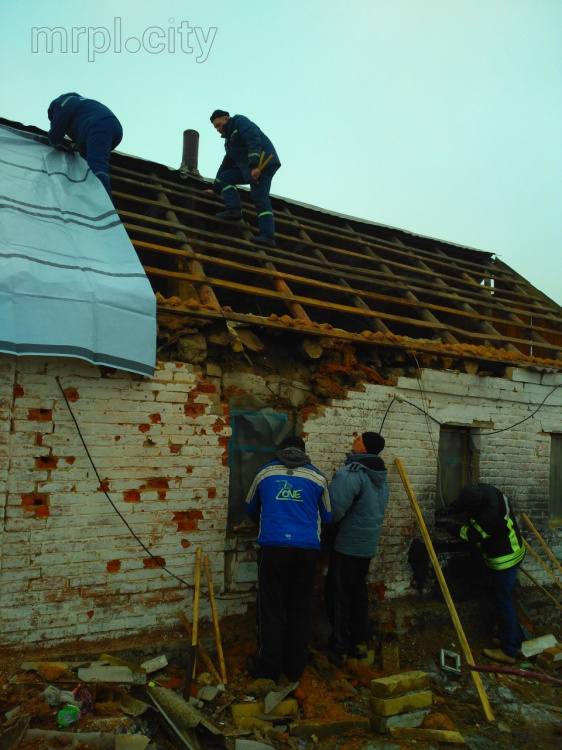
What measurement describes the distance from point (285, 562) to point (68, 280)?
2.70 meters

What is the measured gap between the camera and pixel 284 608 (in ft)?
14.5

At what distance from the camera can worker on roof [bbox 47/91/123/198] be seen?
5930mm

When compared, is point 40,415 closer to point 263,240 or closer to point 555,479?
point 263,240

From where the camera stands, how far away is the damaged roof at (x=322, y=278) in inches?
218

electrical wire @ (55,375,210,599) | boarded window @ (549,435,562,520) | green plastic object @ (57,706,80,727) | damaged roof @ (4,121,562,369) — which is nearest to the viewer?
green plastic object @ (57,706,80,727)

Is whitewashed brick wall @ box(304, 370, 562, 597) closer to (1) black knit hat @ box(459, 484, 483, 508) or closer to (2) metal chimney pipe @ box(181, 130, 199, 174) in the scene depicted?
(1) black knit hat @ box(459, 484, 483, 508)

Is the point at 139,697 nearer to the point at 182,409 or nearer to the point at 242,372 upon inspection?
the point at 182,409

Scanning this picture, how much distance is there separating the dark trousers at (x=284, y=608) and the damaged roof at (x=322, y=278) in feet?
6.70

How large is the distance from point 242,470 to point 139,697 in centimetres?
200

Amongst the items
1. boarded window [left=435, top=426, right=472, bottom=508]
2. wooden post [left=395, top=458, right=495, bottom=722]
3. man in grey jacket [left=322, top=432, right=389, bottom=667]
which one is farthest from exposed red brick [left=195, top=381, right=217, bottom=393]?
boarded window [left=435, top=426, right=472, bottom=508]

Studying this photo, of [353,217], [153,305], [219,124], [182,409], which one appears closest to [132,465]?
[182,409]

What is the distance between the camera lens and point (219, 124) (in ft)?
23.4

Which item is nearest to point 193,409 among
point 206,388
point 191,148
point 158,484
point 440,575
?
point 206,388

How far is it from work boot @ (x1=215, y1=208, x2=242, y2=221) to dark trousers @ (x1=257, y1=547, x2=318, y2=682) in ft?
13.3
